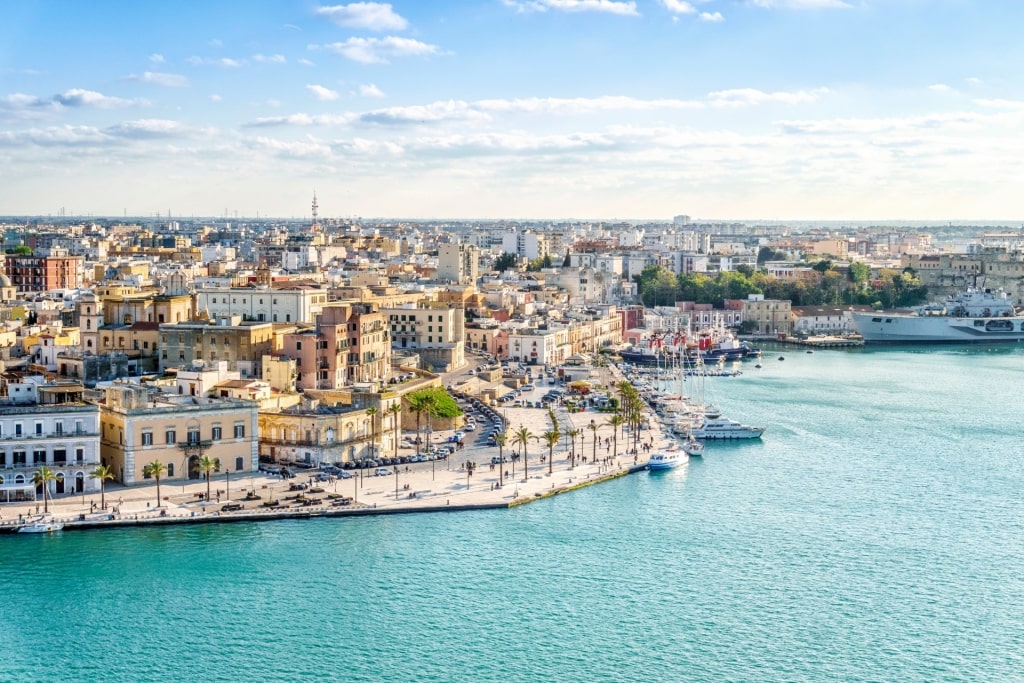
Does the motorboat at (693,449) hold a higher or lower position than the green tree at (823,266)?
lower

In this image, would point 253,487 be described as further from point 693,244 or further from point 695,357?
point 693,244

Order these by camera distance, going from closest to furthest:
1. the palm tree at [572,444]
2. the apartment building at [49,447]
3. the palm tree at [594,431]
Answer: the apartment building at [49,447] → the palm tree at [572,444] → the palm tree at [594,431]

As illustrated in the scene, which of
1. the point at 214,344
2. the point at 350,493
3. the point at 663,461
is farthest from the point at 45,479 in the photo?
the point at 663,461

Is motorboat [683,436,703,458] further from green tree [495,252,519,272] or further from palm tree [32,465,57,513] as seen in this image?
green tree [495,252,519,272]

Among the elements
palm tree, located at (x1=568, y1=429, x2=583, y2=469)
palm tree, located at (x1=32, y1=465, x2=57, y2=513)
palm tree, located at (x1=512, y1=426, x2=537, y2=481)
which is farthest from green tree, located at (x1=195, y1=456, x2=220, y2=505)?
palm tree, located at (x1=568, y1=429, x2=583, y2=469)

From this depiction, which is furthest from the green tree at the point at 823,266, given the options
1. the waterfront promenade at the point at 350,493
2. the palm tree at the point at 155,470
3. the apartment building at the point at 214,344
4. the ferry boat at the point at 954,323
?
the palm tree at the point at 155,470

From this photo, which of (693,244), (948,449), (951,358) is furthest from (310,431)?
(693,244)

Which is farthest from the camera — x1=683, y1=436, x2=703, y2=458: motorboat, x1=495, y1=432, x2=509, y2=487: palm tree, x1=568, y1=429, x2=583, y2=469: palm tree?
x1=683, y1=436, x2=703, y2=458: motorboat

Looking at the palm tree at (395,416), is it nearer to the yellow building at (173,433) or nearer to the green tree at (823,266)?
the yellow building at (173,433)
